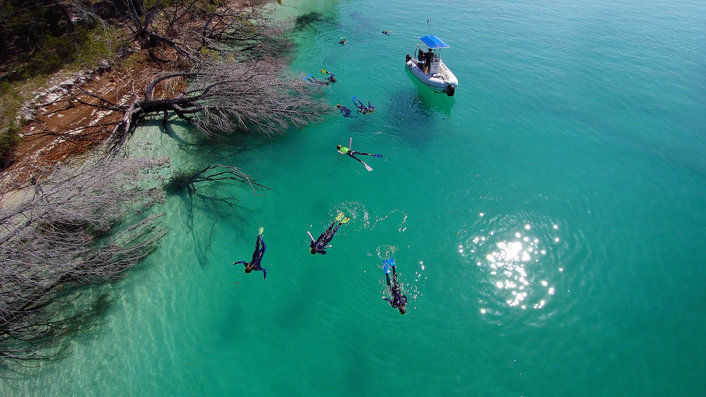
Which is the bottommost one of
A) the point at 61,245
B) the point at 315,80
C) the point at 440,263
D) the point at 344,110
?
the point at 440,263

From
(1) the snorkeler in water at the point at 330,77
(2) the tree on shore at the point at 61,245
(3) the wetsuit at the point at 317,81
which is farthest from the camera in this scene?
(1) the snorkeler in water at the point at 330,77

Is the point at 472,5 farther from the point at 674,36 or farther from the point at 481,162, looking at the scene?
the point at 481,162

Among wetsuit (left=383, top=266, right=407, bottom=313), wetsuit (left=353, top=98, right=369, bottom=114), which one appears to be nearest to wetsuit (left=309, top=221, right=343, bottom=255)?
wetsuit (left=383, top=266, right=407, bottom=313)

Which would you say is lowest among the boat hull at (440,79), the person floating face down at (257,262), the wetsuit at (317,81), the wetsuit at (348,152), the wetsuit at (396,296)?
the wetsuit at (396,296)

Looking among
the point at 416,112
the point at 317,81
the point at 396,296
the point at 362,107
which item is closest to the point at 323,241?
the point at 396,296

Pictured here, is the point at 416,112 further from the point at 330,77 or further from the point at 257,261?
the point at 257,261

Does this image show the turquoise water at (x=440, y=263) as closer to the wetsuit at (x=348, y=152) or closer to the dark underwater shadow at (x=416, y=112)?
the dark underwater shadow at (x=416, y=112)

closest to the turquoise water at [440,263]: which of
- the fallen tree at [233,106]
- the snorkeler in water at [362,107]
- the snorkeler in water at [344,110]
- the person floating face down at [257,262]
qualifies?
the person floating face down at [257,262]
